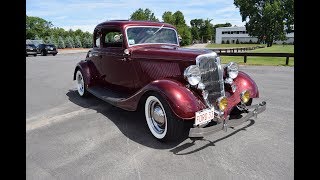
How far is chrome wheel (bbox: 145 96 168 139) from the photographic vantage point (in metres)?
4.26

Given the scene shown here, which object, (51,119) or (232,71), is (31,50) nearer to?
(51,119)

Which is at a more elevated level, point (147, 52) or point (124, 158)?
point (147, 52)

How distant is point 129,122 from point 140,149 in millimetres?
1254

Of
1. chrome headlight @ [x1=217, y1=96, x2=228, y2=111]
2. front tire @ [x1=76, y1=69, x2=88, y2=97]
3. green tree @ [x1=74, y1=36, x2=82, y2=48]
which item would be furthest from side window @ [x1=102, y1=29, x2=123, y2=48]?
green tree @ [x1=74, y1=36, x2=82, y2=48]

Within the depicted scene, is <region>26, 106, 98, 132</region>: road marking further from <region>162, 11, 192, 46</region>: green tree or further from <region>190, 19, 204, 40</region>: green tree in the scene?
<region>190, 19, 204, 40</region>: green tree

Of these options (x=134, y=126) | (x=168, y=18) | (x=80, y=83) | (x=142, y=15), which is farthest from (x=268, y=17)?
(x=134, y=126)

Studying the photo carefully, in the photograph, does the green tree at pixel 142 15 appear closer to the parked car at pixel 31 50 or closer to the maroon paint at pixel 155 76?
the parked car at pixel 31 50

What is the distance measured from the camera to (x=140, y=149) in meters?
4.09

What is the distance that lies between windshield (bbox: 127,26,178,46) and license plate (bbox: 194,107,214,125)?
234cm
